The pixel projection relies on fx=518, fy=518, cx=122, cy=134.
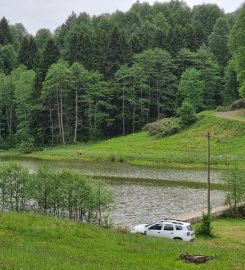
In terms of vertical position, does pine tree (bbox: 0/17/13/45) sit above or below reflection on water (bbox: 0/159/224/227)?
above

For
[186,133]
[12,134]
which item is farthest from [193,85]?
[12,134]

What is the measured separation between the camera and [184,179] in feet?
220

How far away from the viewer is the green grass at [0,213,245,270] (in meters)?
19.5

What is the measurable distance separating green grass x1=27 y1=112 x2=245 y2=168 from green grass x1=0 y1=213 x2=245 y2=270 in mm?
48922

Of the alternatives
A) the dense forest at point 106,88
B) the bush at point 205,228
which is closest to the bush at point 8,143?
the dense forest at point 106,88

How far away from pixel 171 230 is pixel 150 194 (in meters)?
21.7

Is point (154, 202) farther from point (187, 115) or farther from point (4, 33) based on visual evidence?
point (4, 33)

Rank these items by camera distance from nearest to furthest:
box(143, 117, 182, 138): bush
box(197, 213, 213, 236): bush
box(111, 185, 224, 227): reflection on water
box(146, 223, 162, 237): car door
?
box(146, 223, 162, 237): car door < box(197, 213, 213, 236): bush < box(111, 185, 224, 227): reflection on water < box(143, 117, 182, 138): bush

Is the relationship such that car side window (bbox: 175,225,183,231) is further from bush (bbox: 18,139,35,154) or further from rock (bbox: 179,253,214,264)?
bush (bbox: 18,139,35,154)

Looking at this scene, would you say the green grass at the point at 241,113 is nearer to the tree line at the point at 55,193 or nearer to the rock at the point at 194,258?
the tree line at the point at 55,193

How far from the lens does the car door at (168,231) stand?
111 ft

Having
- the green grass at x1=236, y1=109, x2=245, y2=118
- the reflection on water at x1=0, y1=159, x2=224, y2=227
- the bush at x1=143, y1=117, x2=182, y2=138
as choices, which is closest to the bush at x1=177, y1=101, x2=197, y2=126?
the bush at x1=143, y1=117, x2=182, y2=138

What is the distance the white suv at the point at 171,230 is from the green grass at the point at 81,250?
5.15 m

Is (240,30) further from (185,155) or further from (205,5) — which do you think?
(205,5)
